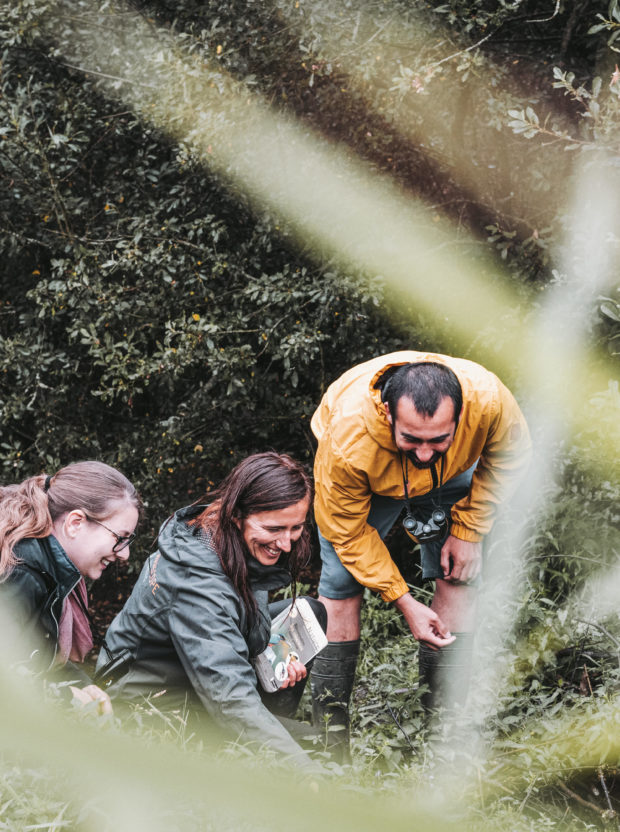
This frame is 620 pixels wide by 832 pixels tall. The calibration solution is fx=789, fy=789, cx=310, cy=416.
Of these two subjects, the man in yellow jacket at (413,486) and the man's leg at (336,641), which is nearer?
the man in yellow jacket at (413,486)

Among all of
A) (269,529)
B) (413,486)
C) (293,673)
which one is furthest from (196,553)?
(413,486)

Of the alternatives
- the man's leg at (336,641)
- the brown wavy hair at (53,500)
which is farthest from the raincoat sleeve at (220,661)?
the man's leg at (336,641)

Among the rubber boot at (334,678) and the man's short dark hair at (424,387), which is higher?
the man's short dark hair at (424,387)

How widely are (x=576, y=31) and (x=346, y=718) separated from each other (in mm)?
3654

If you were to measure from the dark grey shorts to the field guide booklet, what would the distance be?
0.75 ft

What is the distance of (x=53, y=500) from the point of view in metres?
2.59

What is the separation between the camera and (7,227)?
579 cm

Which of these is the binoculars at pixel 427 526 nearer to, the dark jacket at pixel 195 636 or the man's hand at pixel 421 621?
the man's hand at pixel 421 621

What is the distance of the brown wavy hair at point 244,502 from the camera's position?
97.2 inches

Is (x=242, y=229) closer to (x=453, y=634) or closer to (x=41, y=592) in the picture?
(x=453, y=634)

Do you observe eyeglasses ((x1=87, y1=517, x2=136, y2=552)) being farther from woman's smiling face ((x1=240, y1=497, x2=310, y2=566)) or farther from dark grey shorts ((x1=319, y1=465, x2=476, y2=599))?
dark grey shorts ((x1=319, y1=465, x2=476, y2=599))

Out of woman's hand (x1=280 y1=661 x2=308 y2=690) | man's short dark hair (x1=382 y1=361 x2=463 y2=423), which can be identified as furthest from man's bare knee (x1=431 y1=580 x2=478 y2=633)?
man's short dark hair (x1=382 y1=361 x2=463 y2=423)

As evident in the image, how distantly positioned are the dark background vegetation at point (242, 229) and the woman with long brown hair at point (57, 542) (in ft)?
6.17

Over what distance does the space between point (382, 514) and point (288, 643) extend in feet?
2.24
